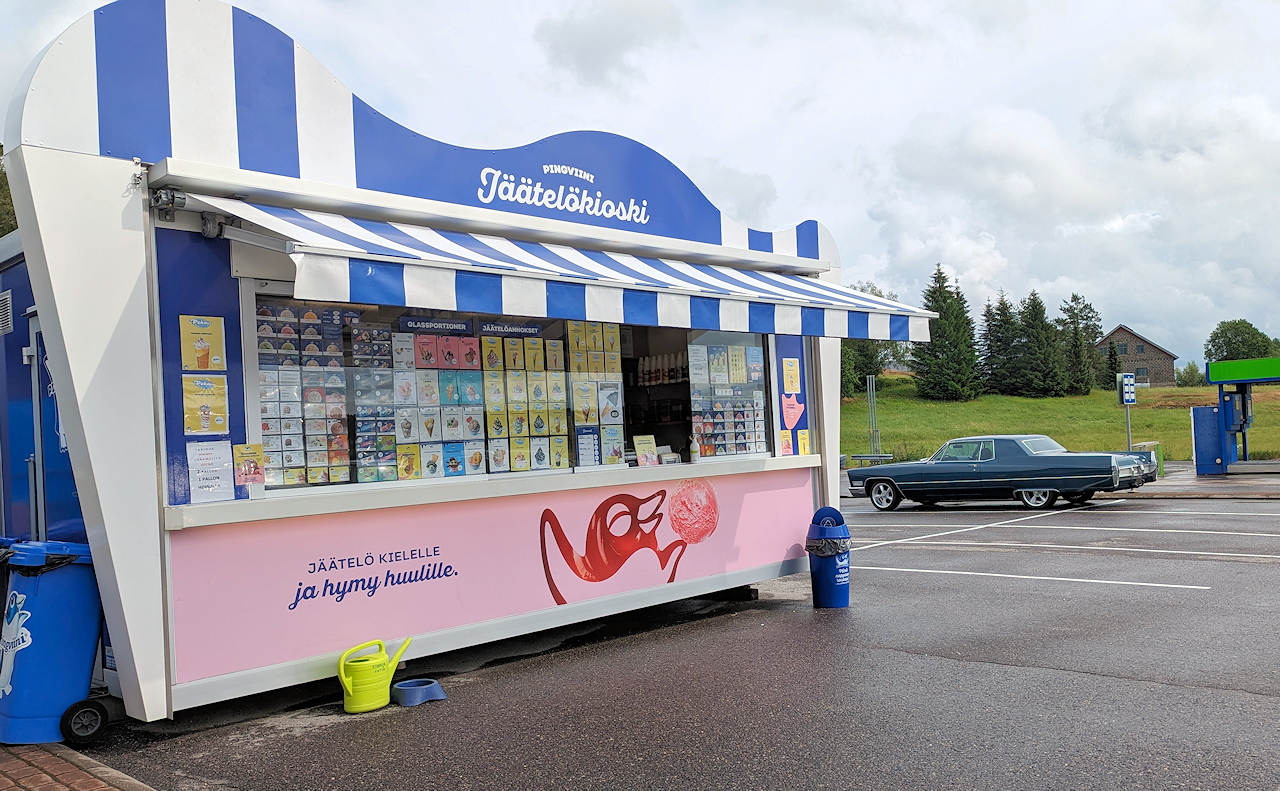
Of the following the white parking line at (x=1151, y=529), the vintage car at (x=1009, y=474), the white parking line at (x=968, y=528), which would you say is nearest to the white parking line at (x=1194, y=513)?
the vintage car at (x=1009, y=474)

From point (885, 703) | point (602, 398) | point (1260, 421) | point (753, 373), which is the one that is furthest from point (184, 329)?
point (1260, 421)

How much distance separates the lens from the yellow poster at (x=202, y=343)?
574 centimetres

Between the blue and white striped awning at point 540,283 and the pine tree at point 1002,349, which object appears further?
the pine tree at point 1002,349

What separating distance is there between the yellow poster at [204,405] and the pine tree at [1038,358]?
75.8 meters

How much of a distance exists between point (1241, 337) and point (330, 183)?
454 feet

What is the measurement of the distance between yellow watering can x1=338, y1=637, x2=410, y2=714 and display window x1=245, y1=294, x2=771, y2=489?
3.87 feet

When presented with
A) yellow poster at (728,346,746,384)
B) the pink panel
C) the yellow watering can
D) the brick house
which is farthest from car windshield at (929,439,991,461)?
the brick house

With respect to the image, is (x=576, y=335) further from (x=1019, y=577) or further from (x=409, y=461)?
(x=1019, y=577)

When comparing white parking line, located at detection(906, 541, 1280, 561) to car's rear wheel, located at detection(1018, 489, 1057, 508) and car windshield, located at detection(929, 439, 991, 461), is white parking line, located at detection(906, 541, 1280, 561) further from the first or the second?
car windshield, located at detection(929, 439, 991, 461)

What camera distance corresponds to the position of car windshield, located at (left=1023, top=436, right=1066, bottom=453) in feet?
57.5

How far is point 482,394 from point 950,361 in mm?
69047

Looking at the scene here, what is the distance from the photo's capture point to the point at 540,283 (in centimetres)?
625

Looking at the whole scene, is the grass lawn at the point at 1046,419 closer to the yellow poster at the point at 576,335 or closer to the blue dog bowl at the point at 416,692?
the yellow poster at the point at 576,335

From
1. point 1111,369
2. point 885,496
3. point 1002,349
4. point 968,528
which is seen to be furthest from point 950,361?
point 968,528
